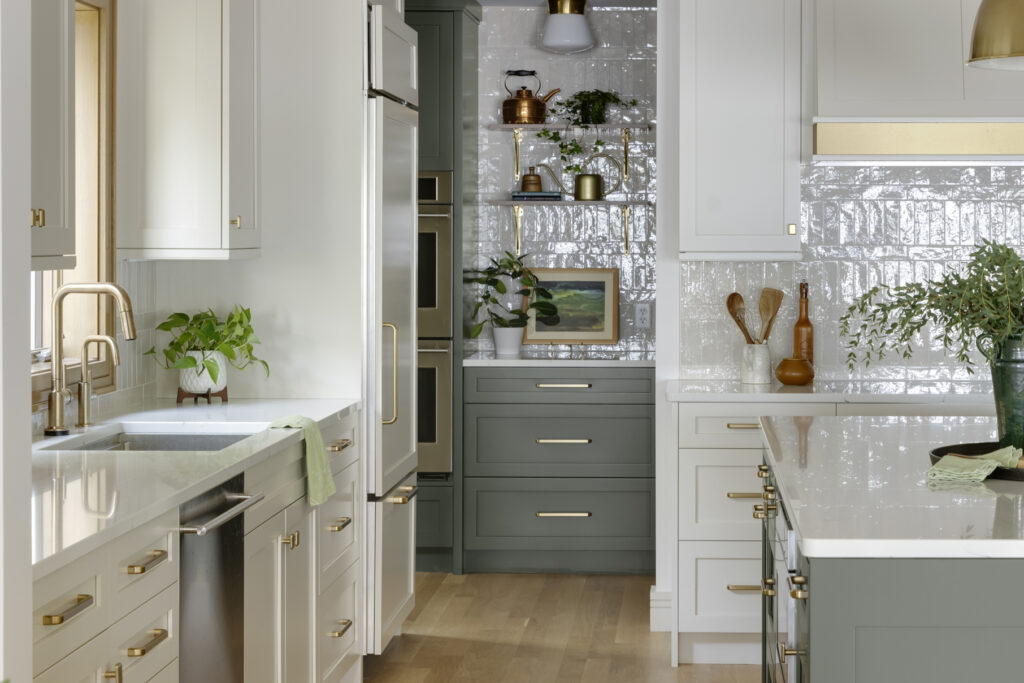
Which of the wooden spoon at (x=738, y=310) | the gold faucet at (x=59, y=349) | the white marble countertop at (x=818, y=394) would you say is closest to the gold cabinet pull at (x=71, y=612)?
the gold faucet at (x=59, y=349)

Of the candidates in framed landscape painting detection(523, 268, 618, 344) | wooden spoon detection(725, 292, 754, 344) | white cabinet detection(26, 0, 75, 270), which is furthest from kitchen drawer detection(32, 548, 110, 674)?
framed landscape painting detection(523, 268, 618, 344)

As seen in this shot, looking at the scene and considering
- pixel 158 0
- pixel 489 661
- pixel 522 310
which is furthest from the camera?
pixel 522 310

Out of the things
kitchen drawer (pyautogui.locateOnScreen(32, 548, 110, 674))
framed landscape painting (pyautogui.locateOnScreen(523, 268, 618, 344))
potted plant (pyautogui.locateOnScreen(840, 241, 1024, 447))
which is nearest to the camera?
kitchen drawer (pyautogui.locateOnScreen(32, 548, 110, 674))

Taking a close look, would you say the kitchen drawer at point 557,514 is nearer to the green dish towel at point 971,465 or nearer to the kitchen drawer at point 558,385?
the kitchen drawer at point 558,385

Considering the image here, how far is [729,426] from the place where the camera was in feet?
13.8

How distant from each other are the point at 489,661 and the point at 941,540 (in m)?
2.54

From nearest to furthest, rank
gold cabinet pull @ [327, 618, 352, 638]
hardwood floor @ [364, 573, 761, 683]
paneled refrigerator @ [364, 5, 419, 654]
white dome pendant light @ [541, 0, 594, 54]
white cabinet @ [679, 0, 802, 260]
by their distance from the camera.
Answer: gold cabinet pull @ [327, 618, 352, 638]
paneled refrigerator @ [364, 5, 419, 654]
hardwood floor @ [364, 573, 761, 683]
white cabinet @ [679, 0, 802, 260]
white dome pendant light @ [541, 0, 594, 54]

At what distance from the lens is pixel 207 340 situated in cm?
361

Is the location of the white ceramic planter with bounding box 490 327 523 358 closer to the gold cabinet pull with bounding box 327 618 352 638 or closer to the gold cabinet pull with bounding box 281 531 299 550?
the gold cabinet pull with bounding box 327 618 352 638

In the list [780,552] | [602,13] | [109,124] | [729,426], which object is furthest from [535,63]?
[780,552]

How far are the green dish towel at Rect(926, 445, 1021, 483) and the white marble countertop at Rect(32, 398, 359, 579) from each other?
145cm

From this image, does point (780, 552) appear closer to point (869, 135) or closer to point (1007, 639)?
point (1007, 639)

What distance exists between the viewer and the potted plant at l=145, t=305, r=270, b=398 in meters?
3.60

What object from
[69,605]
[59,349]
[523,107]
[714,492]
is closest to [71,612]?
[69,605]
